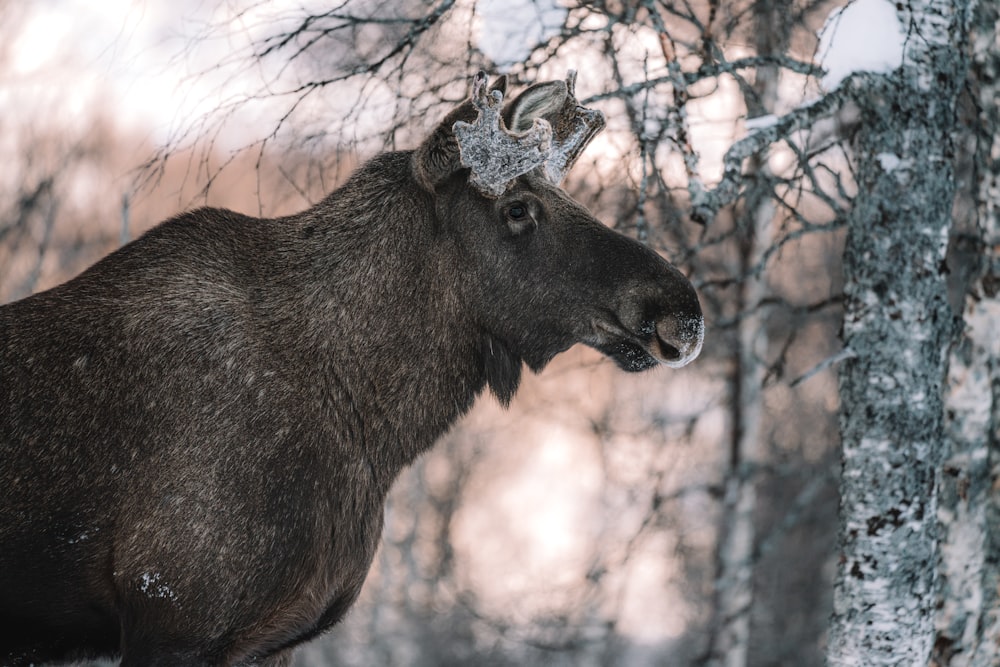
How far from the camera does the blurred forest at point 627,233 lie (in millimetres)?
4887

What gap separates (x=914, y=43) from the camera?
184 inches

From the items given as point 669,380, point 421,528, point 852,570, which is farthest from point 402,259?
point 421,528

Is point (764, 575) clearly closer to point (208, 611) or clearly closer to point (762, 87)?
point (762, 87)

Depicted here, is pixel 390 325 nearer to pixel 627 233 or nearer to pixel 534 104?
pixel 534 104

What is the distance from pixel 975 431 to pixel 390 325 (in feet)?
11.5

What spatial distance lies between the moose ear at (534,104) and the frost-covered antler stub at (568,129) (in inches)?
→ 1.2

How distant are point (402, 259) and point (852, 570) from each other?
100 inches

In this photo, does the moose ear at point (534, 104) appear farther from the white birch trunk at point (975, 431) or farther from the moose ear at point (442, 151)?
the white birch trunk at point (975, 431)

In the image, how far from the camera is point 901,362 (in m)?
4.67

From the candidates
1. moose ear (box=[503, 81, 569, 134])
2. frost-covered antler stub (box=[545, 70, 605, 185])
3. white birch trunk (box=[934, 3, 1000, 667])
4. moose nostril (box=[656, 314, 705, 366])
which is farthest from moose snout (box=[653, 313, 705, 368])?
white birch trunk (box=[934, 3, 1000, 667])

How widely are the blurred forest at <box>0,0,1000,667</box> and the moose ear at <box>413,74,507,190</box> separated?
0.89 meters

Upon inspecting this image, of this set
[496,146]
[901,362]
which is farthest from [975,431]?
[496,146]

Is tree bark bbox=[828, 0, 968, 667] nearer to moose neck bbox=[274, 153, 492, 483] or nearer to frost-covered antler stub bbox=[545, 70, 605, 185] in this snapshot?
frost-covered antler stub bbox=[545, 70, 605, 185]

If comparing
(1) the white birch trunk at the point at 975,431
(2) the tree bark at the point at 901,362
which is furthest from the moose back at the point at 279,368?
(1) the white birch trunk at the point at 975,431
